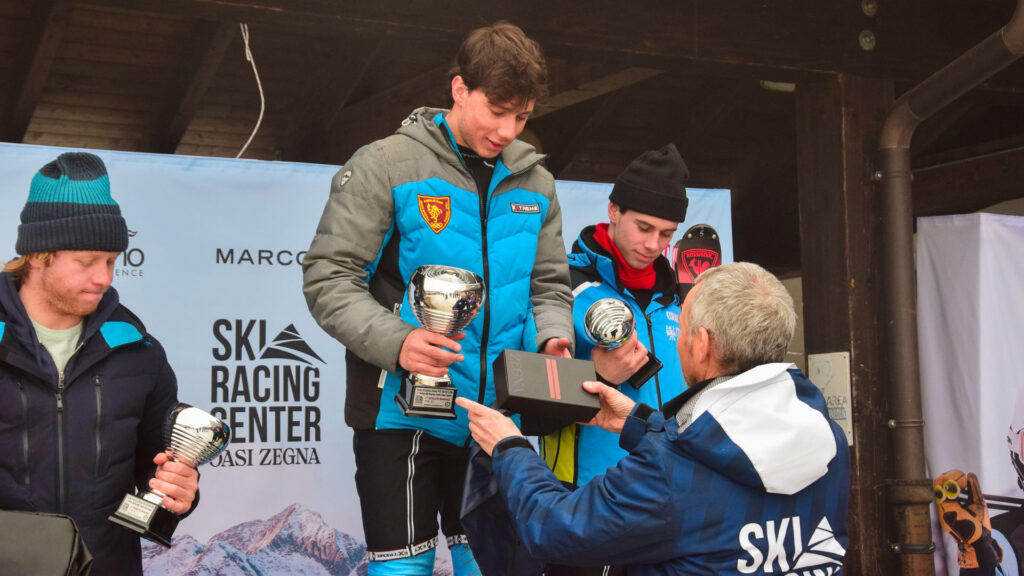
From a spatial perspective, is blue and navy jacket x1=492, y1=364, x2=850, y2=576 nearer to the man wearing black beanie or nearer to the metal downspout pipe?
the man wearing black beanie

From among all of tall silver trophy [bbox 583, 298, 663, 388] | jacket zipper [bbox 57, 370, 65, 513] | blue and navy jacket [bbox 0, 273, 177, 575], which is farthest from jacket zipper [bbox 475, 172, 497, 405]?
jacket zipper [bbox 57, 370, 65, 513]

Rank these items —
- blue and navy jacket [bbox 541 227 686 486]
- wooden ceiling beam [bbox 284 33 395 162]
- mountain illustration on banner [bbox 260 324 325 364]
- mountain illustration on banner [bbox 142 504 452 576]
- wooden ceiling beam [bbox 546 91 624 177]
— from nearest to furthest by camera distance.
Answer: blue and navy jacket [bbox 541 227 686 486] → mountain illustration on banner [bbox 142 504 452 576] → mountain illustration on banner [bbox 260 324 325 364] → wooden ceiling beam [bbox 284 33 395 162] → wooden ceiling beam [bbox 546 91 624 177]

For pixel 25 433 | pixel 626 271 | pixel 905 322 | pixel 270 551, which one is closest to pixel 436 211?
pixel 626 271

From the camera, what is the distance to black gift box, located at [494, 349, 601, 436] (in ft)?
6.35

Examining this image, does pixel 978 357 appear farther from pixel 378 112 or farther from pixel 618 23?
pixel 378 112

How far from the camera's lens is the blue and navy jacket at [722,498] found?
165 centimetres

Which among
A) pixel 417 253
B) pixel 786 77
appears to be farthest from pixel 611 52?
pixel 417 253

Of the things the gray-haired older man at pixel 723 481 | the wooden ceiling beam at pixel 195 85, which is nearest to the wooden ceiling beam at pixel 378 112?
the wooden ceiling beam at pixel 195 85

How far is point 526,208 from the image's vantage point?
2275 mm

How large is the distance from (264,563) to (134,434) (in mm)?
1796

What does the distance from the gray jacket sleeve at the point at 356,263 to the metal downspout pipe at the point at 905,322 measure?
103 inches

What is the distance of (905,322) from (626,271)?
187cm

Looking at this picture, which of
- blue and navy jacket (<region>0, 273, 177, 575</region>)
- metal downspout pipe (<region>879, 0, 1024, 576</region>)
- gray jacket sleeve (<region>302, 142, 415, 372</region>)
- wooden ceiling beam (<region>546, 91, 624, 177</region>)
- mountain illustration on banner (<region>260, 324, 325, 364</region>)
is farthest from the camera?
wooden ceiling beam (<region>546, 91, 624, 177</region>)

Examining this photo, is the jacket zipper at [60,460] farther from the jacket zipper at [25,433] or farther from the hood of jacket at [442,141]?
the hood of jacket at [442,141]
